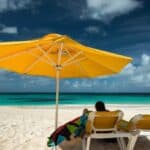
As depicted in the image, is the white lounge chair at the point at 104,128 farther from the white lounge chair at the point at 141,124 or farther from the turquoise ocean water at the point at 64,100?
the turquoise ocean water at the point at 64,100

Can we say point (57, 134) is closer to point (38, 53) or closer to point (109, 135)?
point (109, 135)

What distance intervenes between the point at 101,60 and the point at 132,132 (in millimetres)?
1400

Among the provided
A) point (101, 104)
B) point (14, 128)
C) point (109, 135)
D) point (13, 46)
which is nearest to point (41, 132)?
point (14, 128)

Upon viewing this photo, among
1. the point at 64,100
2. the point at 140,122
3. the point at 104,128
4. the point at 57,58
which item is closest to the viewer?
the point at 140,122

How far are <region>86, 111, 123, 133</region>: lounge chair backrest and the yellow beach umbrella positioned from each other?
99cm

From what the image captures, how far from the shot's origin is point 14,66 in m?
6.67

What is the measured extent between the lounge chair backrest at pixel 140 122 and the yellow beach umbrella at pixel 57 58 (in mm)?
1118

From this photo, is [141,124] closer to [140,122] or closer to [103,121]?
[140,122]

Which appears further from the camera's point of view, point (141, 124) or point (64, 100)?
point (64, 100)

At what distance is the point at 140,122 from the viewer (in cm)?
531

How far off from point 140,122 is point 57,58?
2271 millimetres

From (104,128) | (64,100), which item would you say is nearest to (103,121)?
(104,128)

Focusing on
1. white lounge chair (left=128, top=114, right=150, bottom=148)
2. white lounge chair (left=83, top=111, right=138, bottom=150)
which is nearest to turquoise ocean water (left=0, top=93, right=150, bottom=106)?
white lounge chair (left=83, top=111, right=138, bottom=150)

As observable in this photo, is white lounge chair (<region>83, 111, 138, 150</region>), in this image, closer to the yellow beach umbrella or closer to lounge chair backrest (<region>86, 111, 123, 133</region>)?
lounge chair backrest (<region>86, 111, 123, 133</region>)
